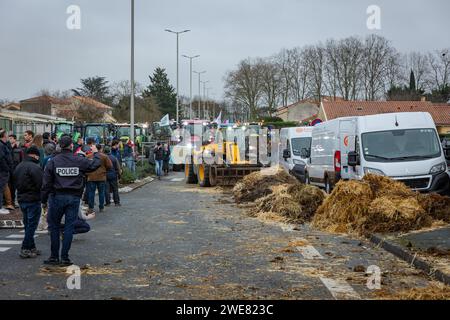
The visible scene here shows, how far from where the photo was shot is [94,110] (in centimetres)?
7206

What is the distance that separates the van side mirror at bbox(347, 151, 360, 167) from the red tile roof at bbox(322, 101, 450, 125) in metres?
56.6

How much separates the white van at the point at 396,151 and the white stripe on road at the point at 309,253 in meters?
4.92

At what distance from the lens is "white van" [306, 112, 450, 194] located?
605 inches

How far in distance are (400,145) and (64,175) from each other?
9176 millimetres

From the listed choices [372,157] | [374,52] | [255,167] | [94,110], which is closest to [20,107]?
[94,110]

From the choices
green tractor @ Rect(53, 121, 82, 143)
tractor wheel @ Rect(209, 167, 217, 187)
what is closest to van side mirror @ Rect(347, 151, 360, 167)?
tractor wheel @ Rect(209, 167, 217, 187)

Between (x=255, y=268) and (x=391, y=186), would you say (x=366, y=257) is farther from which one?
(x=391, y=186)

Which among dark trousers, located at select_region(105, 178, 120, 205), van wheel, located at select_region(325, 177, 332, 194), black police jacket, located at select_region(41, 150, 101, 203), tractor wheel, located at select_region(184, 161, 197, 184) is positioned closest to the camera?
black police jacket, located at select_region(41, 150, 101, 203)

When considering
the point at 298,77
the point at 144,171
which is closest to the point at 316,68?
the point at 298,77

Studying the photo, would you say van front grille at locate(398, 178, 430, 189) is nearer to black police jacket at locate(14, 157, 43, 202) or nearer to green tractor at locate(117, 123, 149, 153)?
black police jacket at locate(14, 157, 43, 202)

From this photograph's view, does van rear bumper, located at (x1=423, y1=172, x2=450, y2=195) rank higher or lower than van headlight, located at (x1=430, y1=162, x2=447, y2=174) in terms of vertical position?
lower

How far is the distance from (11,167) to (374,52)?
7987 cm

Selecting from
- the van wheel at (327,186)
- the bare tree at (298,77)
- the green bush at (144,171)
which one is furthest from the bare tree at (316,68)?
the van wheel at (327,186)

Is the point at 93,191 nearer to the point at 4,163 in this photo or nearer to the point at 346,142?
the point at 4,163
